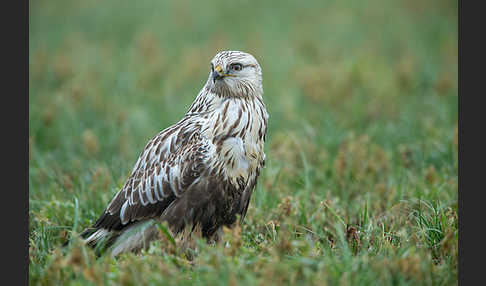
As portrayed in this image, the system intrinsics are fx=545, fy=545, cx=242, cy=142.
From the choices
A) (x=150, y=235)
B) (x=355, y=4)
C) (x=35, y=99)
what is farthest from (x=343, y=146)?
(x=355, y=4)

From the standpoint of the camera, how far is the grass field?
3.60 metres

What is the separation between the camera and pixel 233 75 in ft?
14.0

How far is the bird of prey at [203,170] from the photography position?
409 centimetres

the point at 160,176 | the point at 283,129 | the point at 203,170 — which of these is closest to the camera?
the point at 203,170

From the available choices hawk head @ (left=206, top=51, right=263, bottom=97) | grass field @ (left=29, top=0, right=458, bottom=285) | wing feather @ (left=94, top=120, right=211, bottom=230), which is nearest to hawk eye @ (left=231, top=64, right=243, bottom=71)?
hawk head @ (left=206, top=51, right=263, bottom=97)

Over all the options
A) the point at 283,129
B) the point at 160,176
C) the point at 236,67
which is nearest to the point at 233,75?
the point at 236,67

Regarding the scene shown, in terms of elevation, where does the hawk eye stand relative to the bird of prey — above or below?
above

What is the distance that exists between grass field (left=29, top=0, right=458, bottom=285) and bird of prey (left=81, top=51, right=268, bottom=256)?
318 mm

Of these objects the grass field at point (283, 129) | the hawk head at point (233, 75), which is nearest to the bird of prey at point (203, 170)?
the hawk head at point (233, 75)

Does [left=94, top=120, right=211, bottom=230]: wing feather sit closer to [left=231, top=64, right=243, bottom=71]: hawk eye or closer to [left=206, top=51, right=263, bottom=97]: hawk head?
[left=206, top=51, right=263, bottom=97]: hawk head

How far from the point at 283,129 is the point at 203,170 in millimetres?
3609

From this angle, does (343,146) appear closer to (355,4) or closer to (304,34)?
(304,34)

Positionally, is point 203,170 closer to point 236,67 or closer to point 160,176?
point 160,176

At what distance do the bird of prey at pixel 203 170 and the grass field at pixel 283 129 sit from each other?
318 millimetres
